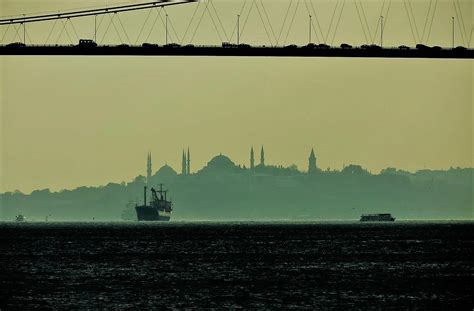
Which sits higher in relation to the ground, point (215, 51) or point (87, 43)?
point (87, 43)

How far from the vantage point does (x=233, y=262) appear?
327ft

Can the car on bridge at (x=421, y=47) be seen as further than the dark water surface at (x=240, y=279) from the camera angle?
Yes

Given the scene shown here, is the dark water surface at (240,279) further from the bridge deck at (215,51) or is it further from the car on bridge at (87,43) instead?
the car on bridge at (87,43)

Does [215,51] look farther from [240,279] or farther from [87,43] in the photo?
[240,279]

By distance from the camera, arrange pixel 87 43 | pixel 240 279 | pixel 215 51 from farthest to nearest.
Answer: pixel 87 43, pixel 215 51, pixel 240 279

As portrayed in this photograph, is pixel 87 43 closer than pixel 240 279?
No

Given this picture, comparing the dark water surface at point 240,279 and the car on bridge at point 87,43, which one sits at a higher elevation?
the car on bridge at point 87,43

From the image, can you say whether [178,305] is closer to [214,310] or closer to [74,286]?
[214,310]

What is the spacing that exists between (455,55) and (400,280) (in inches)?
1200

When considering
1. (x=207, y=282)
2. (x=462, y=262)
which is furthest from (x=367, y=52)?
(x=207, y=282)

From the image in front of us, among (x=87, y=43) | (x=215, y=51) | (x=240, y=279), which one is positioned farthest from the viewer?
(x=87, y=43)

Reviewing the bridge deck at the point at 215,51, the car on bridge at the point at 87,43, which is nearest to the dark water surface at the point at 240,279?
the bridge deck at the point at 215,51

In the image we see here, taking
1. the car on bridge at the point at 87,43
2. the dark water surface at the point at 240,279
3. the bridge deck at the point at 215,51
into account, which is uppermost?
the car on bridge at the point at 87,43

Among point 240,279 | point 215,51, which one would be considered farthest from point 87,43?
point 240,279
